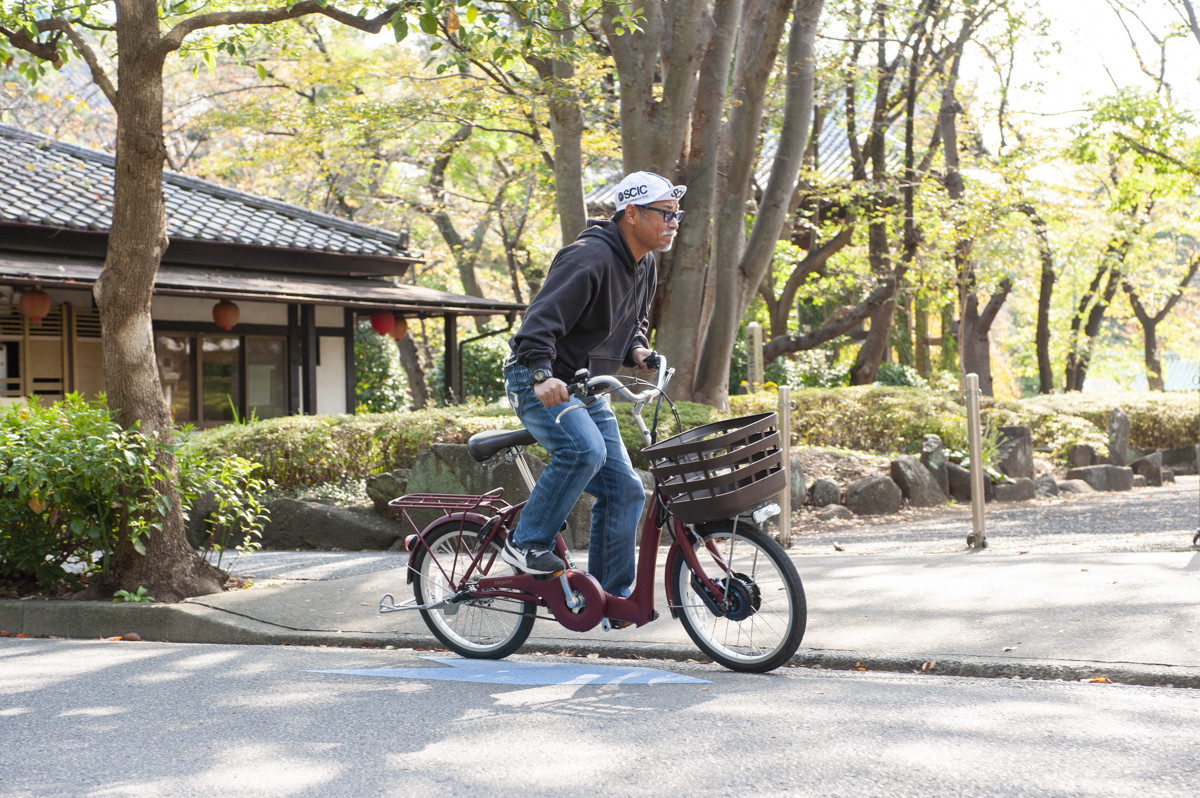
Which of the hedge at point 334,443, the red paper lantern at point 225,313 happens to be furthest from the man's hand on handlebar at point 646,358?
the red paper lantern at point 225,313

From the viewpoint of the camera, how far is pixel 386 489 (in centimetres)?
985

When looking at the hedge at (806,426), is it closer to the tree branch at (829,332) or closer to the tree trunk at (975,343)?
the tree branch at (829,332)

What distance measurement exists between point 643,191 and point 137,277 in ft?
12.1

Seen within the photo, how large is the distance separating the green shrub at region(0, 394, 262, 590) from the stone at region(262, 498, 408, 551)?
9.15 feet

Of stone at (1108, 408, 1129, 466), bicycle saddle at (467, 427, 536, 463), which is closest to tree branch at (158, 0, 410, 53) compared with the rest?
bicycle saddle at (467, 427, 536, 463)

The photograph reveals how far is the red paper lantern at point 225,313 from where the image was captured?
16250 mm

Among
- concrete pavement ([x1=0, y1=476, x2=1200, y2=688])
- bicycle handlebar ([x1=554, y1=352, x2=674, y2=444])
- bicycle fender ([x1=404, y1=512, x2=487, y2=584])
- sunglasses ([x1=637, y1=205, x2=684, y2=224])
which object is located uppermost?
sunglasses ([x1=637, y1=205, x2=684, y2=224])

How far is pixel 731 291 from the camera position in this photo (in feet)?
41.6

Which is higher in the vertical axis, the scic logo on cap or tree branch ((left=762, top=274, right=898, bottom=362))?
tree branch ((left=762, top=274, right=898, bottom=362))

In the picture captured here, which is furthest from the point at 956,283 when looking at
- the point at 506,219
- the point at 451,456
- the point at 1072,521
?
the point at 451,456

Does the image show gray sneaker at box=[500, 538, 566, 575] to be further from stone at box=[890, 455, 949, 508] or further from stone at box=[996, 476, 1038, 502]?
stone at box=[996, 476, 1038, 502]

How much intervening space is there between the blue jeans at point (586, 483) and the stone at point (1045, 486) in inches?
407

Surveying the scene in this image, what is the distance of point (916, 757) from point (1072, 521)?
27.0 ft

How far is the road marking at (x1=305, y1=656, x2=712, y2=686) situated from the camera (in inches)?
178
